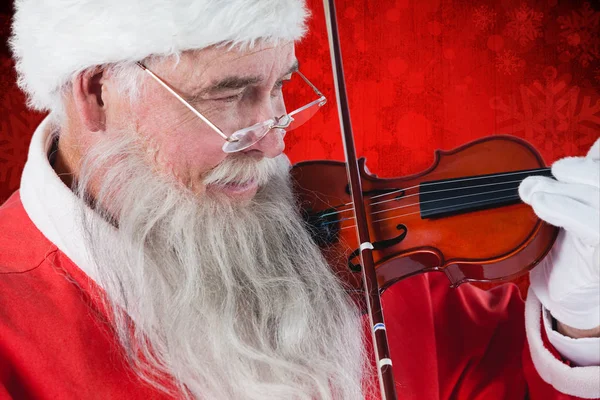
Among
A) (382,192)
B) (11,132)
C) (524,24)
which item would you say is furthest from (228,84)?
(524,24)

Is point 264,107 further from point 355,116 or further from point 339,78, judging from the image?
point 355,116

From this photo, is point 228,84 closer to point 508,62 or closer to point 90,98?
point 90,98

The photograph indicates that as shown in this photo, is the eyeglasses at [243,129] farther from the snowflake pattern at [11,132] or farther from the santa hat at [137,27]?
the snowflake pattern at [11,132]

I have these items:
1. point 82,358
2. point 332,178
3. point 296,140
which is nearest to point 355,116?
point 296,140

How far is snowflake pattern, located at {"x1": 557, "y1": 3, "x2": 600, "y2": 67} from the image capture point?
1.80 m

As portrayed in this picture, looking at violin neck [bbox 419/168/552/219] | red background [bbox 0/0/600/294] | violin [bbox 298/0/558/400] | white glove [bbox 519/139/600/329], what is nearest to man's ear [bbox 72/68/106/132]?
violin [bbox 298/0/558/400]

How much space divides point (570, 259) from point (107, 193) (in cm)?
67

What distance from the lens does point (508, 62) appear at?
71.1 inches

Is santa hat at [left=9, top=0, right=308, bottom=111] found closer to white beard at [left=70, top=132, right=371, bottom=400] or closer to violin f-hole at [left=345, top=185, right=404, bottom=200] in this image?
white beard at [left=70, top=132, right=371, bottom=400]

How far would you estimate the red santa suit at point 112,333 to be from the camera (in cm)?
98

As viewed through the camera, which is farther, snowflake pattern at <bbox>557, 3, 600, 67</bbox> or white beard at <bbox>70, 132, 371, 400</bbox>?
snowflake pattern at <bbox>557, 3, 600, 67</bbox>

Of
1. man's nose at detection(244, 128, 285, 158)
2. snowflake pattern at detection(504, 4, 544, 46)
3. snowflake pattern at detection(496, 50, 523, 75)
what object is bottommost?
snowflake pattern at detection(496, 50, 523, 75)

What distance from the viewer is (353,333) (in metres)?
1.17

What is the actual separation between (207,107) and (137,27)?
0.15 metres
